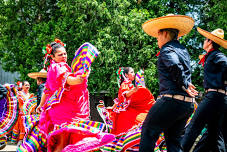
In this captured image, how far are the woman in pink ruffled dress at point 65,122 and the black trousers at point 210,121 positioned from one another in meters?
1.07

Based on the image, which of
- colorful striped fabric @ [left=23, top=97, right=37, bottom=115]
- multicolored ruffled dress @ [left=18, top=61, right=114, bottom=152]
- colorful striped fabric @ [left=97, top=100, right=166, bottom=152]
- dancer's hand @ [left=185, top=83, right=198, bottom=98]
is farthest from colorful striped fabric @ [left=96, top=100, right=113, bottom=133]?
dancer's hand @ [left=185, top=83, right=198, bottom=98]

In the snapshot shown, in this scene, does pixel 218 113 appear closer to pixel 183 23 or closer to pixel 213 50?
pixel 213 50

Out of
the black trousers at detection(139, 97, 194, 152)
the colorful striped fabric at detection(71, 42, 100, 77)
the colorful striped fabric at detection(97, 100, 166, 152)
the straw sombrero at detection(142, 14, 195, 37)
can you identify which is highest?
the straw sombrero at detection(142, 14, 195, 37)

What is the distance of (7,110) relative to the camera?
15.0 ft

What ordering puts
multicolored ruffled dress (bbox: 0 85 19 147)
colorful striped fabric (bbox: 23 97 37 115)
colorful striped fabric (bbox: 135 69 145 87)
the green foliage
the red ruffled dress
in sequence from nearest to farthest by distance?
1. multicolored ruffled dress (bbox: 0 85 19 147)
2. colorful striped fabric (bbox: 135 69 145 87)
3. the red ruffled dress
4. colorful striped fabric (bbox: 23 97 37 115)
5. the green foliage

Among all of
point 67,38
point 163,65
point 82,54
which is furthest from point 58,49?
point 67,38

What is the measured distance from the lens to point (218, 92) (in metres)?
4.24

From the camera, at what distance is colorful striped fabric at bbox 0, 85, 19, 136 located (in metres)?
4.50

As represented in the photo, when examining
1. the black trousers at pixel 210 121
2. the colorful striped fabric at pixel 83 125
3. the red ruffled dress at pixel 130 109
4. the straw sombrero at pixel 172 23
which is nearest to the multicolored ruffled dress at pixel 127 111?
the red ruffled dress at pixel 130 109

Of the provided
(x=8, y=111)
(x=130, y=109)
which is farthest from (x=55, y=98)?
(x=130, y=109)

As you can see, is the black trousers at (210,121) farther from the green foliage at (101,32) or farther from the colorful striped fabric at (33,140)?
the green foliage at (101,32)

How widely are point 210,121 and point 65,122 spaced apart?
1990mm

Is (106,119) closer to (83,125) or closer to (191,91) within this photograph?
(83,125)

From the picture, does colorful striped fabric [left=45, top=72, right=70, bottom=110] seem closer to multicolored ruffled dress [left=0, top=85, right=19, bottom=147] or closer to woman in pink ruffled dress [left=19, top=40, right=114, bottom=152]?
woman in pink ruffled dress [left=19, top=40, right=114, bottom=152]
